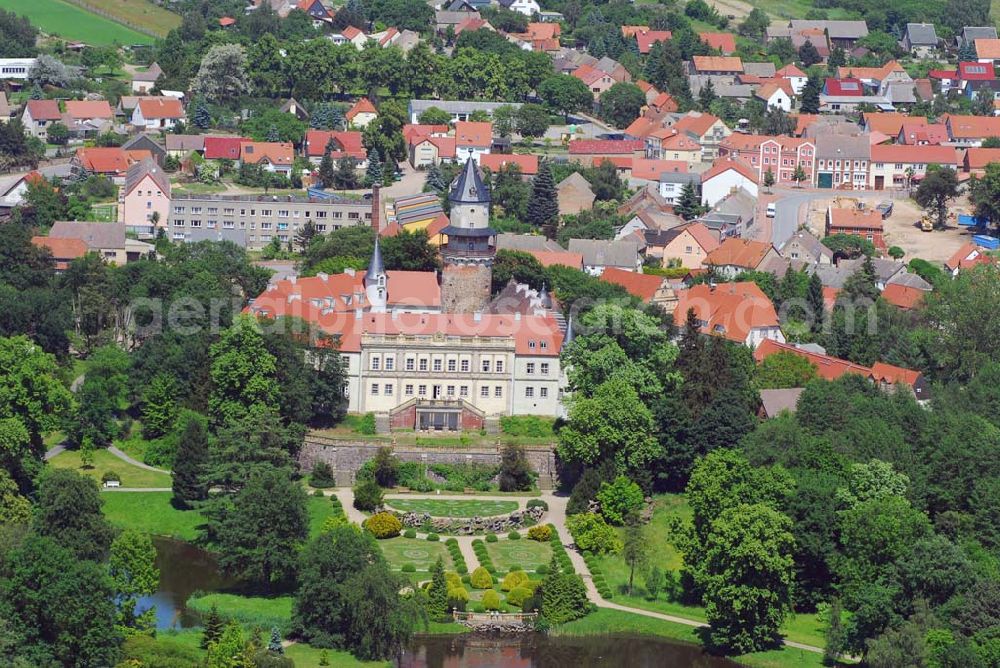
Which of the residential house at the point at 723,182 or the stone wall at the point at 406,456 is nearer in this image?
the stone wall at the point at 406,456

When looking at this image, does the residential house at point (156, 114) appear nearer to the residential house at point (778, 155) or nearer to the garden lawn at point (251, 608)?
the residential house at point (778, 155)

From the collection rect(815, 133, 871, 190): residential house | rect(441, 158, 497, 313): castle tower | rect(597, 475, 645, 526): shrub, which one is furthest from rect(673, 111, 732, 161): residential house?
rect(597, 475, 645, 526): shrub

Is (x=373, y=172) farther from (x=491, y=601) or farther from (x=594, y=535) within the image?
(x=491, y=601)

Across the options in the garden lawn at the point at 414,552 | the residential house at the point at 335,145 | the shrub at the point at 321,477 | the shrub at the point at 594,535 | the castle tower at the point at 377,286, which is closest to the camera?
the garden lawn at the point at 414,552

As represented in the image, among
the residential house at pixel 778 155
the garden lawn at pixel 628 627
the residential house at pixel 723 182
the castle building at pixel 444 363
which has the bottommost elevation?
the garden lawn at pixel 628 627

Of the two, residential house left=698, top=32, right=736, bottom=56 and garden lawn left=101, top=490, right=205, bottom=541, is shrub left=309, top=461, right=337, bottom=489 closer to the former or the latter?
garden lawn left=101, top=490, right=205, bottom=541

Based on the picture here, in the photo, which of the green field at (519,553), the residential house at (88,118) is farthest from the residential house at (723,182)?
the green field at (519,553)

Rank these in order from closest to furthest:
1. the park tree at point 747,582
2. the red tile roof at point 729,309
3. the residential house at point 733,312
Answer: the park tree at point 747,582, the residential house at point 733,312, the red tile roof at point 729,309
